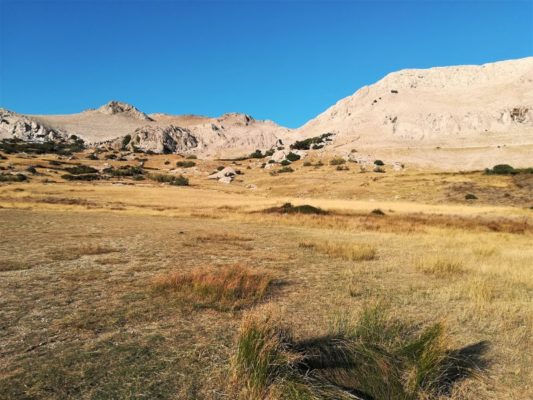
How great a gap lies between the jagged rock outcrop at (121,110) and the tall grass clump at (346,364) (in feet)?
608

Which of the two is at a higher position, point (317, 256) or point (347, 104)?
point (347, 104)

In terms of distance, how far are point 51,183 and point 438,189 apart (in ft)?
177

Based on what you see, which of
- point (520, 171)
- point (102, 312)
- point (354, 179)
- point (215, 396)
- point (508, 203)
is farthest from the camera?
point (354, 179)

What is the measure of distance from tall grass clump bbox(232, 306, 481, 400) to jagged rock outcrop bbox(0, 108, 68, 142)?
A: 138697 millimetres

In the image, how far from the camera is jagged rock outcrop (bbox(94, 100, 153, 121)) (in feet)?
595

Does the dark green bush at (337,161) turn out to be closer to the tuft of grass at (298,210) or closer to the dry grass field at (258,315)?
the tuft of grass at (298,210)

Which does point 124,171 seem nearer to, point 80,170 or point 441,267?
point 80,170

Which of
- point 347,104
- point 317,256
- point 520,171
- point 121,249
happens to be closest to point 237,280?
point 317,256

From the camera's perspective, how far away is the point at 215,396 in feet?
19.0

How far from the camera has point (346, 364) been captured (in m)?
6.78

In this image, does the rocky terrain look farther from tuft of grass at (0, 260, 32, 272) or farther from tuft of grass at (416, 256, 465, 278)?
tuft of grass at (0, 260, 32, 272)

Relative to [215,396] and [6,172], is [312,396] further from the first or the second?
[6,172]

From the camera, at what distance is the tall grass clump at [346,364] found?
574cm

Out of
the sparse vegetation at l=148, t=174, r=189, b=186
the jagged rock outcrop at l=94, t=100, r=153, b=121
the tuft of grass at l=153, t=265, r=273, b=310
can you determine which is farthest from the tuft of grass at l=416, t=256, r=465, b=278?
the jagged rock outcrop at l=94, t=100, r=153, b=121
